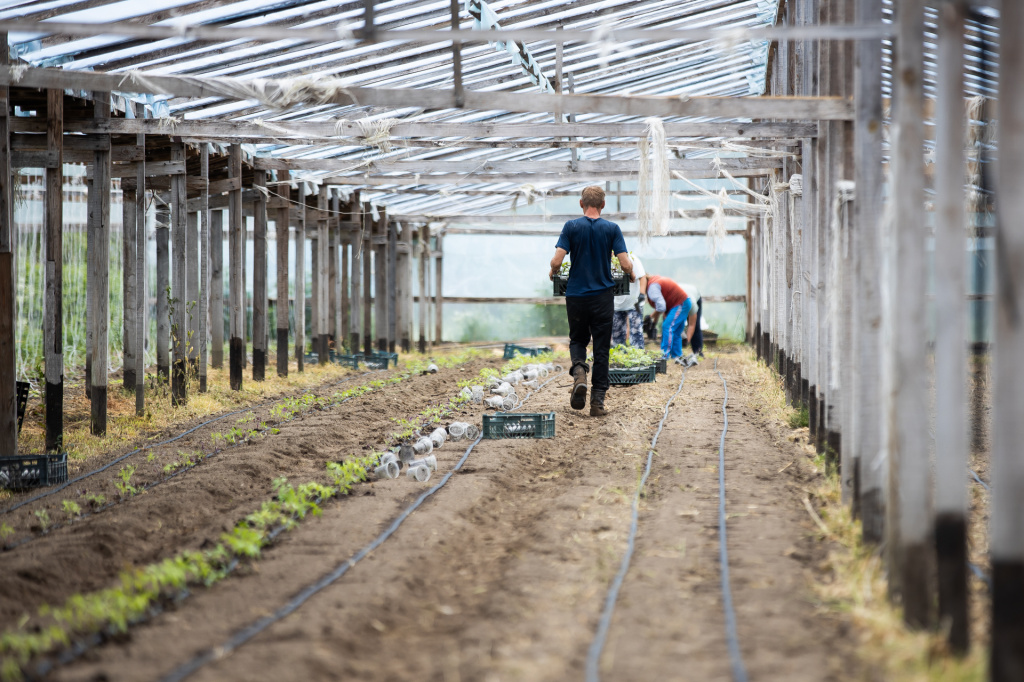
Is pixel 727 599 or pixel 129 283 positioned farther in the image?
pixel 129 283

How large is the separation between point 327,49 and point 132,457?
3808 mm

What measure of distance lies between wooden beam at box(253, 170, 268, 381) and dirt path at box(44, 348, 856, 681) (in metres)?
5.99

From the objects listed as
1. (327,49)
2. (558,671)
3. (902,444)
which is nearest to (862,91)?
(902,444)

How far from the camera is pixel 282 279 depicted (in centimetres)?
1215

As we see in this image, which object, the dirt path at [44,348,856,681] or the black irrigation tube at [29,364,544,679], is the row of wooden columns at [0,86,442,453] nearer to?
→ the dirt path at [44,348,856,681]

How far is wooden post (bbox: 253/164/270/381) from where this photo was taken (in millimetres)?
11180

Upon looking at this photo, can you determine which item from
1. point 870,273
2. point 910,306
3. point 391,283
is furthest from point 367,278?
point 910,306

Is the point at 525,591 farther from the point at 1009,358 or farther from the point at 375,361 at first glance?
the point at 375,361

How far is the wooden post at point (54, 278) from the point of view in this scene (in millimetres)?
6625

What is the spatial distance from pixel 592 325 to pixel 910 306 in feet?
15.3

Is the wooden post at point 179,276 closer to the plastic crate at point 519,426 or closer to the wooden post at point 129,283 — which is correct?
the wooden post at point 129,283

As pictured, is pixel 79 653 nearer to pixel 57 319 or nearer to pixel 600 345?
pixel 57 319

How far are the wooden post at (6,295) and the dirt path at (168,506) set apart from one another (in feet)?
2.52

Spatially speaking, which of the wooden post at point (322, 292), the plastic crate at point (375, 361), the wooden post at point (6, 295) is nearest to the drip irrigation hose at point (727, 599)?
the wooden post at point (6, 295)
